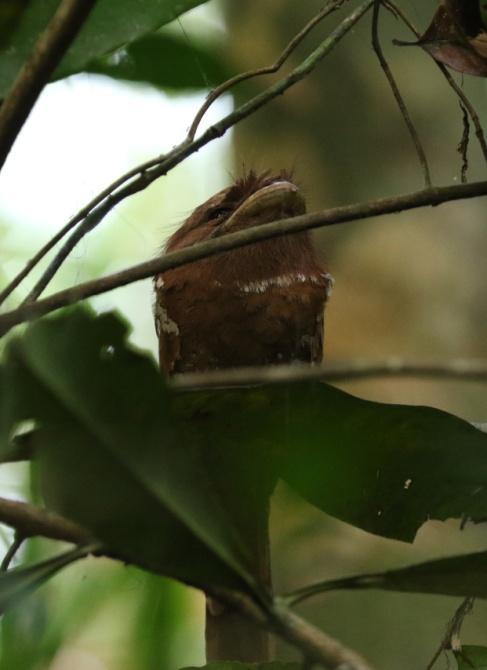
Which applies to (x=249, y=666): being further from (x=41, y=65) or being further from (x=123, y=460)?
(x=41, y=65)

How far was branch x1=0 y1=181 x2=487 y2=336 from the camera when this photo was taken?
2.41 ft

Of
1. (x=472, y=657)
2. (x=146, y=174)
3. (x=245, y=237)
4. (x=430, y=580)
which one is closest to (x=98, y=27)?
(x=146, y=174)

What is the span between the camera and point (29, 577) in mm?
684

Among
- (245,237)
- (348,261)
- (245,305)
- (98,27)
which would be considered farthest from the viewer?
→ (348,261)

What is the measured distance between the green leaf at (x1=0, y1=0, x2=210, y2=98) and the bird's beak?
0.39 meters

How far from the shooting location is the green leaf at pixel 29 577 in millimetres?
662

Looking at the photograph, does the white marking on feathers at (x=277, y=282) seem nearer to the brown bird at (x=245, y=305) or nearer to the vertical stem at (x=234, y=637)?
the brown bird at (x=245, y=305)

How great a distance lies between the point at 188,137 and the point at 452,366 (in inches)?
20.6

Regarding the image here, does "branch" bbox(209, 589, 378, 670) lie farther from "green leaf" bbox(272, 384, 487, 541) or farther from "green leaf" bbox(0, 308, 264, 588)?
"green leaf" bbox(272, 384, 487, 541)

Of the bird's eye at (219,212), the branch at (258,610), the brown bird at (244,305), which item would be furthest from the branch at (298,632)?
the bird's eye at (219,212)

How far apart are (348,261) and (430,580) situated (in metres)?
1.39

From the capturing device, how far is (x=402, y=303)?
2.00m

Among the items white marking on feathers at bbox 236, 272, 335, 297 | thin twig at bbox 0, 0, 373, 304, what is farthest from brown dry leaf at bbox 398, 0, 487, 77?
white marking on feathers at bbox 236, 272, 335, 297

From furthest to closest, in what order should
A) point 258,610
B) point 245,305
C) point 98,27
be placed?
point 245,305, point 98,27, point 258,610
